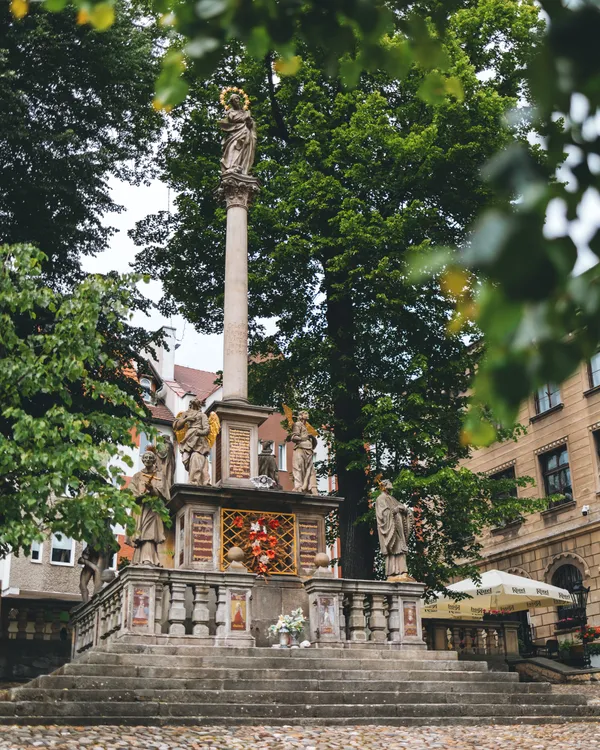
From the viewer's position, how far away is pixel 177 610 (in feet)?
51.2

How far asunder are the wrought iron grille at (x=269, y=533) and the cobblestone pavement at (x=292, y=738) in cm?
627

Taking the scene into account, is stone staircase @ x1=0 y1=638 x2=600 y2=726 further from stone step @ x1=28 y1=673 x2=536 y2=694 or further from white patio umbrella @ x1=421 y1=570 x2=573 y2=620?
white patio umbrella @ x1=421 y1=570 x2=573 y2=620

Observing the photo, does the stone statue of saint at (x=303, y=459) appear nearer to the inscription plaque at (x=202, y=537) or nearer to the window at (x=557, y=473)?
the inscription plaque at (x=202, y=537)

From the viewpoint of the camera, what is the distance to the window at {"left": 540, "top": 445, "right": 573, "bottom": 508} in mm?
33625

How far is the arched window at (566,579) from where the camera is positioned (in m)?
32.3

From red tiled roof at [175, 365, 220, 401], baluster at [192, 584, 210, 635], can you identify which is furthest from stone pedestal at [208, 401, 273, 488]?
red tiled roof at [175, 365, 220, 401]

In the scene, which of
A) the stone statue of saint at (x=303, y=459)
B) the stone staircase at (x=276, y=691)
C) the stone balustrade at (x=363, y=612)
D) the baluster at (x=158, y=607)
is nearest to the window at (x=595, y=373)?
the stone statue of saint at (x=303, y=459)

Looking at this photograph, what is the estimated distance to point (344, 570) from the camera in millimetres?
22984

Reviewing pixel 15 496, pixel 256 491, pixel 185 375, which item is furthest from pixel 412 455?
pixel 185 375

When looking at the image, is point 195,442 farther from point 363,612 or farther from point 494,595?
point 494,595

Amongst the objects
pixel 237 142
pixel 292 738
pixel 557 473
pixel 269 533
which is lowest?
pixel 292 738

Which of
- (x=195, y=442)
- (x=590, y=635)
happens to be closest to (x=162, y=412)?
(x=590, y=635)

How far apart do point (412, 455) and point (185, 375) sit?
111 ft

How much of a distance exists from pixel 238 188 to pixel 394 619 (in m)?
10.3
